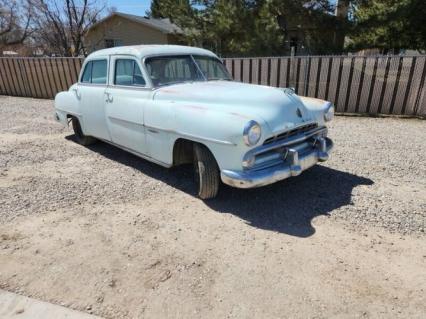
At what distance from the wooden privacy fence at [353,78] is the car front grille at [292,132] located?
15.5 ft

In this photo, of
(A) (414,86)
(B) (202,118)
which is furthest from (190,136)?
(A) (414,86)

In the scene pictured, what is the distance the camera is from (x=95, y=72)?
5.45 meters

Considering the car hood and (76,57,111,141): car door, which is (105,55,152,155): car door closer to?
(76,57,111,141): car door

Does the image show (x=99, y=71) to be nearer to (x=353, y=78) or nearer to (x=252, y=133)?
(x=252, y=133)

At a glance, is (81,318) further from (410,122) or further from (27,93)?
(27,93)

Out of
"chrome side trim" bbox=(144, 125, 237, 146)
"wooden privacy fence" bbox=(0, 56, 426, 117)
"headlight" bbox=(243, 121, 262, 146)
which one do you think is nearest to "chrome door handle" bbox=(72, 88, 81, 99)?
"chrome side trim" bbox=(144, 125, 237, 146)

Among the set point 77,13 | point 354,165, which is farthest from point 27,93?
point 354,165

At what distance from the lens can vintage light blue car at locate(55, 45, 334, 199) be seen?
3.33 meters

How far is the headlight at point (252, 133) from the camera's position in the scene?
10.3 feet

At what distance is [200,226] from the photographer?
11.3 ft

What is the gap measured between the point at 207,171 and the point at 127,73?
6.73 feet

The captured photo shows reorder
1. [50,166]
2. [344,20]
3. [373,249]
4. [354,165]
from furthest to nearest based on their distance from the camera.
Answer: [344,20] → [50,166] → [354,165] → [373,249]

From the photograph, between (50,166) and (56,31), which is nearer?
(50,166)

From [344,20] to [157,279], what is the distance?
12.2m
